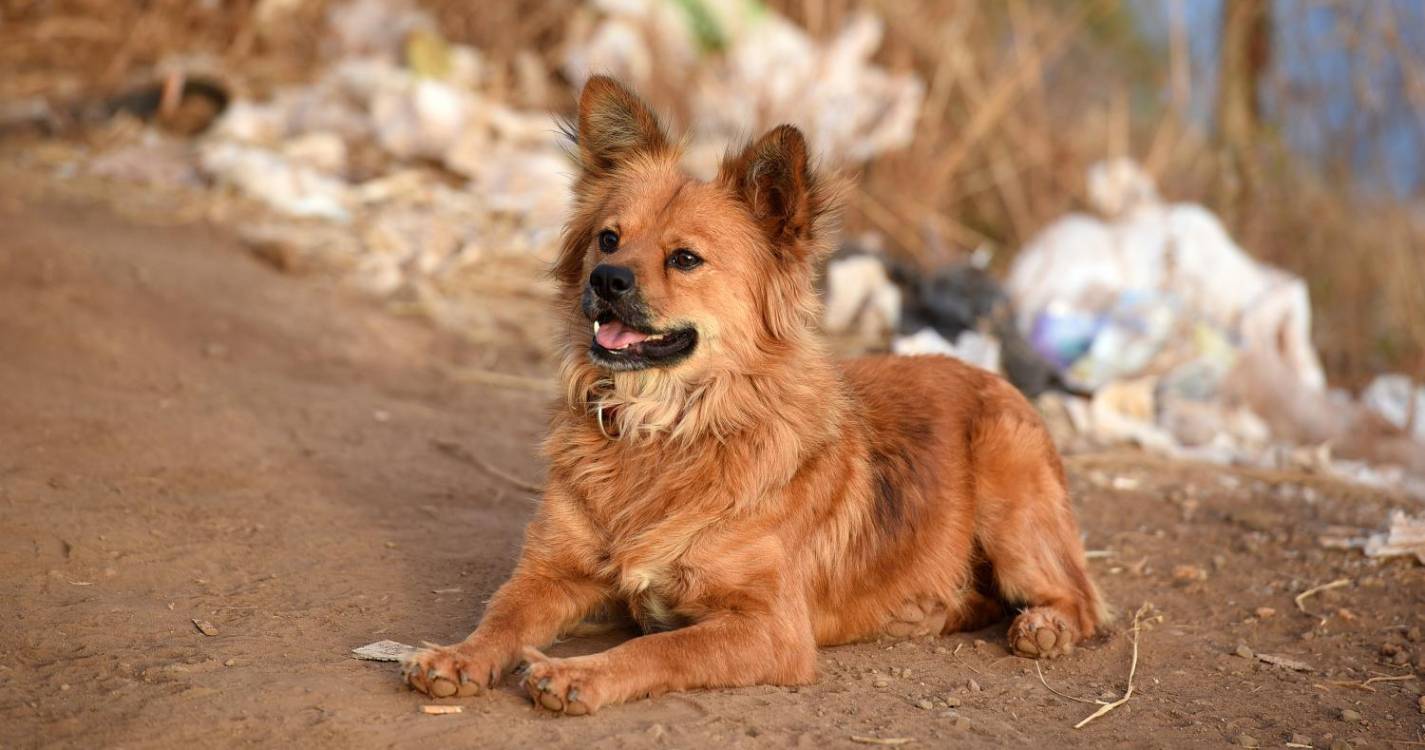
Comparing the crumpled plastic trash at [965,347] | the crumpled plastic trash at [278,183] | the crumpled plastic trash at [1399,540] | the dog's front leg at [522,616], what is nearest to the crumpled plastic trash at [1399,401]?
the crumpled plastic trash at [1399,540]

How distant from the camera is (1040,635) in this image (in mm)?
4238

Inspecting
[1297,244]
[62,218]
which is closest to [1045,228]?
[1297,244]

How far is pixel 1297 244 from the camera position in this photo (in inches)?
405

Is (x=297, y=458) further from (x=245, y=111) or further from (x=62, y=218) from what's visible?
(x=245, y=111)

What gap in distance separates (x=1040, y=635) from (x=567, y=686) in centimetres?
179

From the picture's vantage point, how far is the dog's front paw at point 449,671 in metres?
3.28

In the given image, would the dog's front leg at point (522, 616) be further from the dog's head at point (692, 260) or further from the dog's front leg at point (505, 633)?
the dog's head at point (692, 260)

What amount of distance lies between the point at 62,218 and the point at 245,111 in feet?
7.22

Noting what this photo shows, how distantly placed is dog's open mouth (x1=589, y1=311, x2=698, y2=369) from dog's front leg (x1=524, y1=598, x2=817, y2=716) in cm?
83

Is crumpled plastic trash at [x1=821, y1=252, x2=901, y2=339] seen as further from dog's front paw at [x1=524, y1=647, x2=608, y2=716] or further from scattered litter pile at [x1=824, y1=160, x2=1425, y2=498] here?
dog's front paw at [x1=524, y1=647, x2=608, y2=716]

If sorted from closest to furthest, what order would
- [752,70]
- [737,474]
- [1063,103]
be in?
[737,474] → [752,70] → [1063,103]

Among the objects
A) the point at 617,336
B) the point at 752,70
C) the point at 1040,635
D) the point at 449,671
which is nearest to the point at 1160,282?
the point at 752,70

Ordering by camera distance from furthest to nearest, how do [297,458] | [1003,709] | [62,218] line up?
1. [62,218]
2. [297,458]
3. [1003,709]

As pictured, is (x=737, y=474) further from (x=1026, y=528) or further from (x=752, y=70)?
(x=752, y=70)
